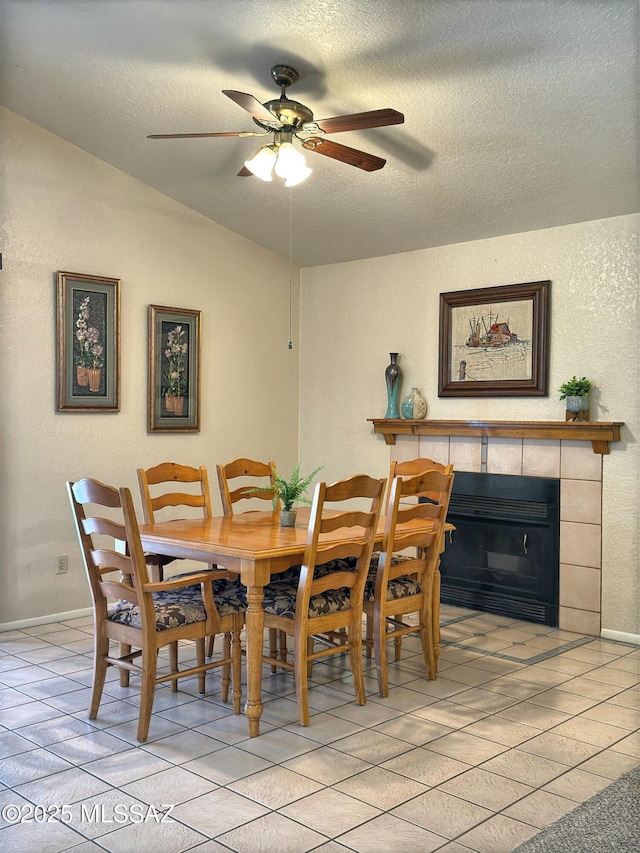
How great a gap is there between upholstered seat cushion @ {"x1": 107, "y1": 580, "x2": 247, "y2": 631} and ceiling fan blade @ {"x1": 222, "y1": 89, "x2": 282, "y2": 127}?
6.58ft

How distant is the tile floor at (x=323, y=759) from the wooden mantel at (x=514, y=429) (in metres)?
1.27

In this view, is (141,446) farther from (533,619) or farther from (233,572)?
(533,619)

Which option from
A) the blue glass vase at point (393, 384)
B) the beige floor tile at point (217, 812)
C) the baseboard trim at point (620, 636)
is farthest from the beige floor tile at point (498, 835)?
the blue glass vase at point (393, 384)

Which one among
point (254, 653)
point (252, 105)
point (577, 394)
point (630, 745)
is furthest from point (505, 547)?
point (252, 105)

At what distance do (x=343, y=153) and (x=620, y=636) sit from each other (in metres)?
3.15

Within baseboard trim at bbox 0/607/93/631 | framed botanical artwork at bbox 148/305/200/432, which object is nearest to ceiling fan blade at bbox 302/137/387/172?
framed botanical artwork at bbox 148/305/200/432

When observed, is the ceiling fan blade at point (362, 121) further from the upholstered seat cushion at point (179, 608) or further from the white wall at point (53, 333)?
the white wall at point (53, 333)

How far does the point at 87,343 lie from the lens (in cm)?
498

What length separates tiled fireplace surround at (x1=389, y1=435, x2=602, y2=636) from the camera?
4715mm

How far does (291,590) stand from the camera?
11.5 ft

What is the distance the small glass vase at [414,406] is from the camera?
5603 millimetres

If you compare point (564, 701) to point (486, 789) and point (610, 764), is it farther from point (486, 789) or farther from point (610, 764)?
point (486, 789)

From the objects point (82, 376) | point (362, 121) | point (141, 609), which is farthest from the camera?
point (82, 376)

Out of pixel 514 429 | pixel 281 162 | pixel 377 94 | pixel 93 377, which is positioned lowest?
pixel 514 429
